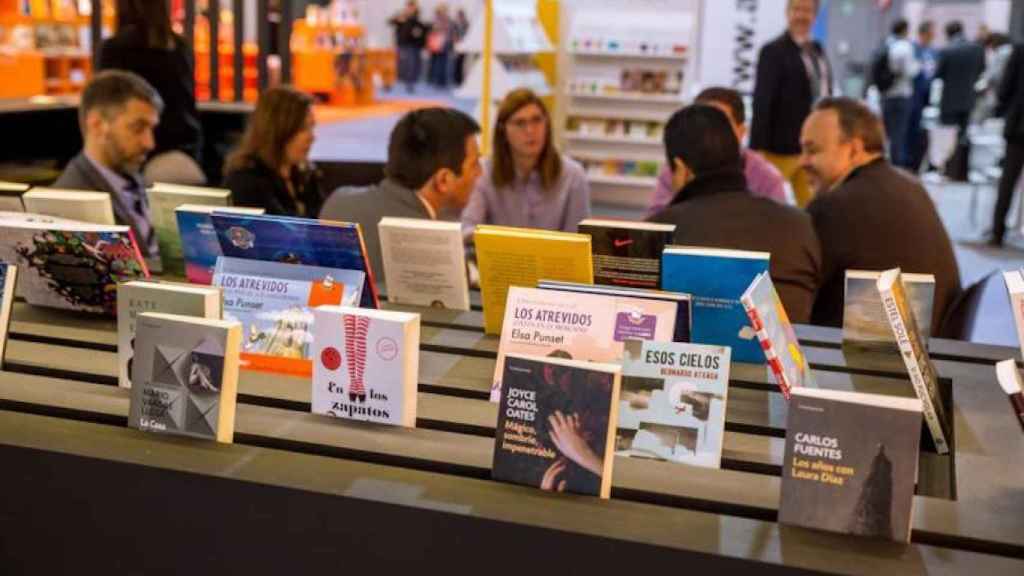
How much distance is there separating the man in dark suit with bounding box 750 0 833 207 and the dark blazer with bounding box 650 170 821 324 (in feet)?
11.6

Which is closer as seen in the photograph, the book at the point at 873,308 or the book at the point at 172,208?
the book at the point at 873,308

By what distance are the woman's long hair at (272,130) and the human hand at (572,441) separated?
9.20ft

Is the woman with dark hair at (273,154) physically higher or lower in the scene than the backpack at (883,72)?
lower

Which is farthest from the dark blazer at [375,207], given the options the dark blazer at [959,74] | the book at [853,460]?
the dark blazer at [959,74]

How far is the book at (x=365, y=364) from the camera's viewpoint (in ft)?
5.93

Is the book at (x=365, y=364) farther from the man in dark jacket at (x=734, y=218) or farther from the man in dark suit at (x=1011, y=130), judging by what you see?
the man in dark suit at (x=1011, y=130)

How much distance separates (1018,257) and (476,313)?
21.0ft

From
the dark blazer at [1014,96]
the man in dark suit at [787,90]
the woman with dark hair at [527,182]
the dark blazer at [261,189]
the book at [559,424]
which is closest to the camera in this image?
the book at [559,424]

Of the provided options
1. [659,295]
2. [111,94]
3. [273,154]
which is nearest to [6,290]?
[659,295]

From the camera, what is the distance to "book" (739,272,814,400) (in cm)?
176

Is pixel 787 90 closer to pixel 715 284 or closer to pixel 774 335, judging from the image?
pixel 715 284

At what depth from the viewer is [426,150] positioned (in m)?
3.44

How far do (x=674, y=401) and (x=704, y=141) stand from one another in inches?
66.7

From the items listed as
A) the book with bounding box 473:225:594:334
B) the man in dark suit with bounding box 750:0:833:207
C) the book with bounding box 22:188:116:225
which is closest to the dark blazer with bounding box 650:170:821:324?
the book with bounding box 473:225:594:334
